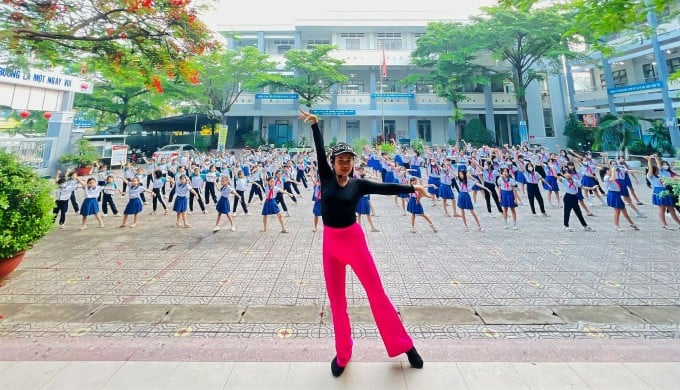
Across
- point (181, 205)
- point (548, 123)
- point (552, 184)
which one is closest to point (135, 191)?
point (181, 205)

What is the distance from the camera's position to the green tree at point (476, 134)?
28222 mm

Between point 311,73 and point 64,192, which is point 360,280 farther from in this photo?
point 311,73

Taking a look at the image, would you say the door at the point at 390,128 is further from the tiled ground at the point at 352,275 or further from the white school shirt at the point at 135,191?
the white school shirt at the point at 135,191

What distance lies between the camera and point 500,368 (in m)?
2.73

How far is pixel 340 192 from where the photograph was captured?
A: 105 inches

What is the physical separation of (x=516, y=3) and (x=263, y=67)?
24.4 metres

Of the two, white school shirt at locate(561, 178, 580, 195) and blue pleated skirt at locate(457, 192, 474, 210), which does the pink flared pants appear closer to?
blue pleated skirt at locate(457, 192, 474, 210)

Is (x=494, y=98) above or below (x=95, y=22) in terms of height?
Answer: above

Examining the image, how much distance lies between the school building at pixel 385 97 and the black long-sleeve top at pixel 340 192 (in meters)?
27.6

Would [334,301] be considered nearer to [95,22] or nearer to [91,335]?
[91,335]

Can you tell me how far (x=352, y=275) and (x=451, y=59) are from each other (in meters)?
25.9

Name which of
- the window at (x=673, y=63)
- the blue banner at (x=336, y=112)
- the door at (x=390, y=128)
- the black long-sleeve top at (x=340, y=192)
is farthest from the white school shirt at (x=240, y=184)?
the window at (x=673, y=63)

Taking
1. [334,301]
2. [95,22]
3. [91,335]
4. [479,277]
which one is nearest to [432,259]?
[479,277]

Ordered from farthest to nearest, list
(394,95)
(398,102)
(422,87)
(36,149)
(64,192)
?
(422,87) < (398,102) < (394,95) < (36,149) < (64,192)
